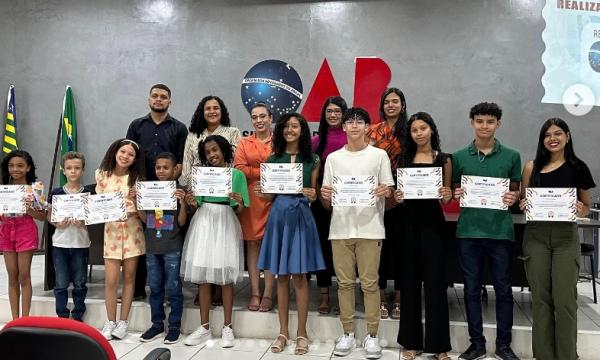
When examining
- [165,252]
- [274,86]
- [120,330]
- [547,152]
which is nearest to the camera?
[547,152]

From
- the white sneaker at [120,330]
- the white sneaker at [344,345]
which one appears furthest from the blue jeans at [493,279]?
the white sneaker at [120,330]

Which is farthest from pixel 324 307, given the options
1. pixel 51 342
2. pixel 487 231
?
pixel 51 342

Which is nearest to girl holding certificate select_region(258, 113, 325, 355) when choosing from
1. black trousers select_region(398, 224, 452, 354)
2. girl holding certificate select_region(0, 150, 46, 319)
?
black trousers select_region(398, 224, 452, 354)

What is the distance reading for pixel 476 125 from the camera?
2.91m

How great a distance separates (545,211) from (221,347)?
2.27 meters

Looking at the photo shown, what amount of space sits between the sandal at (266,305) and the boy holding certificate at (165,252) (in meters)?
0.58

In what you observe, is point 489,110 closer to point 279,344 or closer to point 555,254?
point 555,254

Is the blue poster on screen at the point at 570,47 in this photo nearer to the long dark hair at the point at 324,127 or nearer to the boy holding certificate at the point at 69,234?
the long dark hair at the point at 324,127

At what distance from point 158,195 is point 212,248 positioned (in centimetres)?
52

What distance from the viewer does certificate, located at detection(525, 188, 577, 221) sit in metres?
2.63

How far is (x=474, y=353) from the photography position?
2994 mm

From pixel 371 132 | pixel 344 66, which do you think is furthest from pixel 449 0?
pixel 371 132

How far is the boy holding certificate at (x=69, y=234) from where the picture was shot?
3291mm

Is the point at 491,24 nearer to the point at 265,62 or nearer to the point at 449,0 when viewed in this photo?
the point at 449,0
